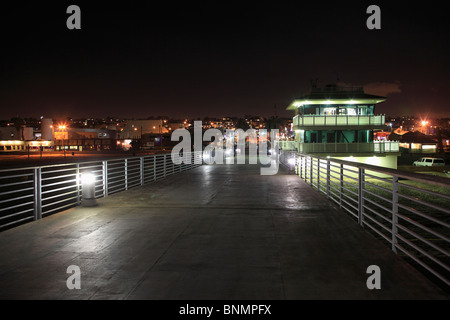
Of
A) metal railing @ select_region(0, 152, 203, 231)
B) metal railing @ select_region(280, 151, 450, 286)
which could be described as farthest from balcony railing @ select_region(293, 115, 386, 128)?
metal railing @ select_region(280, 151, 450, 286)

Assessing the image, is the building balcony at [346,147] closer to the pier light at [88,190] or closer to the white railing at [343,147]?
the white railing at [343,147]

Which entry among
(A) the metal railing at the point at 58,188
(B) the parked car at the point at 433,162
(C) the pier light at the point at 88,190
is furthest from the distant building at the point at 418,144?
(C) the pier light at the point at 88,190

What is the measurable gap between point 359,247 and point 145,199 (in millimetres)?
6769

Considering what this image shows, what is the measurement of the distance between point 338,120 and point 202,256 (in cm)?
3053

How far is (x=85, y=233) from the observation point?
6.43 m

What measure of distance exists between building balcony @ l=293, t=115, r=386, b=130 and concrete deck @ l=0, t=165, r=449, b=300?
25.4m

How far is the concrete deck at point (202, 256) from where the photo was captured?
386 cm

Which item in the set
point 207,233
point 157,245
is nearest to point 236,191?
point 207,233

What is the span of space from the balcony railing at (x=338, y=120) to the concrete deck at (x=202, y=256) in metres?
25.4

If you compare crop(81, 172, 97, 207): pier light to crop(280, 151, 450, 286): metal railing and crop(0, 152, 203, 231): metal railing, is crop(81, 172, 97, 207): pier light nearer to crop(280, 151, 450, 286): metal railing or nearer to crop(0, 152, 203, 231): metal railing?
crop(0, 152, 203, 231): metal railing

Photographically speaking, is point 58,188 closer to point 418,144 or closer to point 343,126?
point 343,126

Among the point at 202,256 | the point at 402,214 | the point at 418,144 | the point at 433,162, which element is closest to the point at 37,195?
the point at 202,256

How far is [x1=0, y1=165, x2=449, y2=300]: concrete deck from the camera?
386 centimetres
